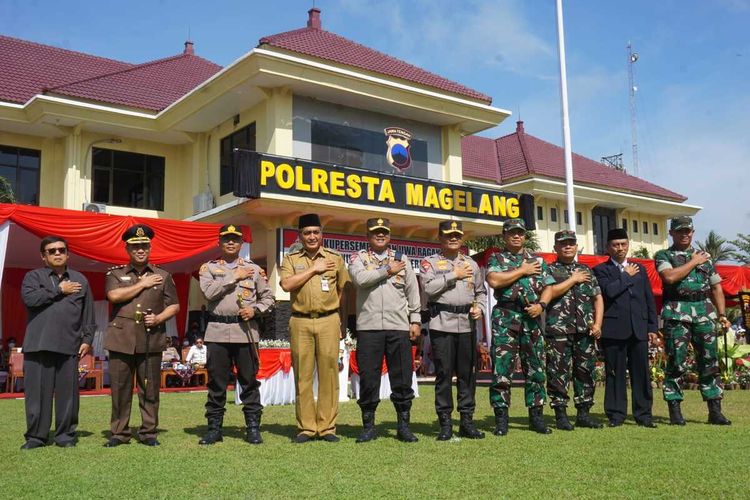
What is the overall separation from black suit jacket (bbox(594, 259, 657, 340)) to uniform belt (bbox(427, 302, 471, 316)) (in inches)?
67.9

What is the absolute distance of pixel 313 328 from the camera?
577cm

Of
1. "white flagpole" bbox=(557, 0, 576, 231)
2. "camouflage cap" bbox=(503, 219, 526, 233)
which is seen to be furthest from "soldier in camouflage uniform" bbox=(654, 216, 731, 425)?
"white flagpole" bbox=(557, 0, 576, 231)

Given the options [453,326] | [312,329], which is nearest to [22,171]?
[312,329]

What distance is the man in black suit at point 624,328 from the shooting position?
653cm

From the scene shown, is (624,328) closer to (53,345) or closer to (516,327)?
(516,327)

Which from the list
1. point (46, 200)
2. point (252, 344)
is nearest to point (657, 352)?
point (252, 344)

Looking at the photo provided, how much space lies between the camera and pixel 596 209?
90.7 feet

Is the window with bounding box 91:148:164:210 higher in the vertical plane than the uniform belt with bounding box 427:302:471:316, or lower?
higher

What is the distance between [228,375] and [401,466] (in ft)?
6.67

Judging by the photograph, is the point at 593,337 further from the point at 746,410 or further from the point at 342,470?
the point at 342,470

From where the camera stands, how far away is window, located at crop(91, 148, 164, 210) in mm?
17625

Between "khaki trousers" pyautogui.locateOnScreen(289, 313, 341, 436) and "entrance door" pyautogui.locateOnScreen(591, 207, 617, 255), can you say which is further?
"entrance door" pyautogui.locateOnScreen(591, 207, 617, 255)

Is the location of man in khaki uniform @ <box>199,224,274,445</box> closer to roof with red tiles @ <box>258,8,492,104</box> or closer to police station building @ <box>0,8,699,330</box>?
police station building @ <box>0,8,699,330</box>

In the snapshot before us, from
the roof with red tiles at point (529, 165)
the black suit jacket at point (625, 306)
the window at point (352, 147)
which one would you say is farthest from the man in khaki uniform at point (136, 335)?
the roof with red tiles at point (529, 165)
